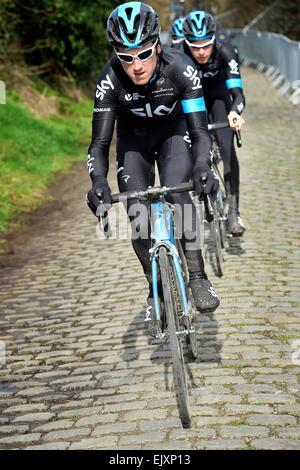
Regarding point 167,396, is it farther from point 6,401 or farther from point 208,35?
point 208,35

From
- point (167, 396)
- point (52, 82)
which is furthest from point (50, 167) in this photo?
point (167, 396)

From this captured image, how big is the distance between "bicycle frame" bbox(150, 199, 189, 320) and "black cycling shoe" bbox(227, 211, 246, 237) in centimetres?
368

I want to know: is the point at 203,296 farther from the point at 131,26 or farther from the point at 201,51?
the point at 201,51

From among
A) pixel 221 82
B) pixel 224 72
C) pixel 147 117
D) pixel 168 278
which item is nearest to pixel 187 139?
pixel 147 117

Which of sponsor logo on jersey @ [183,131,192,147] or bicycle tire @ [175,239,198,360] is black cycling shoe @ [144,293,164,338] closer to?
bicycle tire @ [175,239,198,360]

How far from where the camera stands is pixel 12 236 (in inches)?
447

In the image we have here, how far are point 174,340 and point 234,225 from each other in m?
4.24

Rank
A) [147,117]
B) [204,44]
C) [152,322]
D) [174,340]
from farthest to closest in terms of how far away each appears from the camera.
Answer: [204,44]
[147,117]
[152,322]
[174,340]

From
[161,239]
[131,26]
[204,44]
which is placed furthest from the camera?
[204,44]

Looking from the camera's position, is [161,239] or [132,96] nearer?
[161,239]

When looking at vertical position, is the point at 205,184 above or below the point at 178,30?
below

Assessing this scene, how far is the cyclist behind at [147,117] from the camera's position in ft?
17.9

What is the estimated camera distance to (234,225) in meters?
9.02

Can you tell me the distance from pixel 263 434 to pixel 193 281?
1.35m
